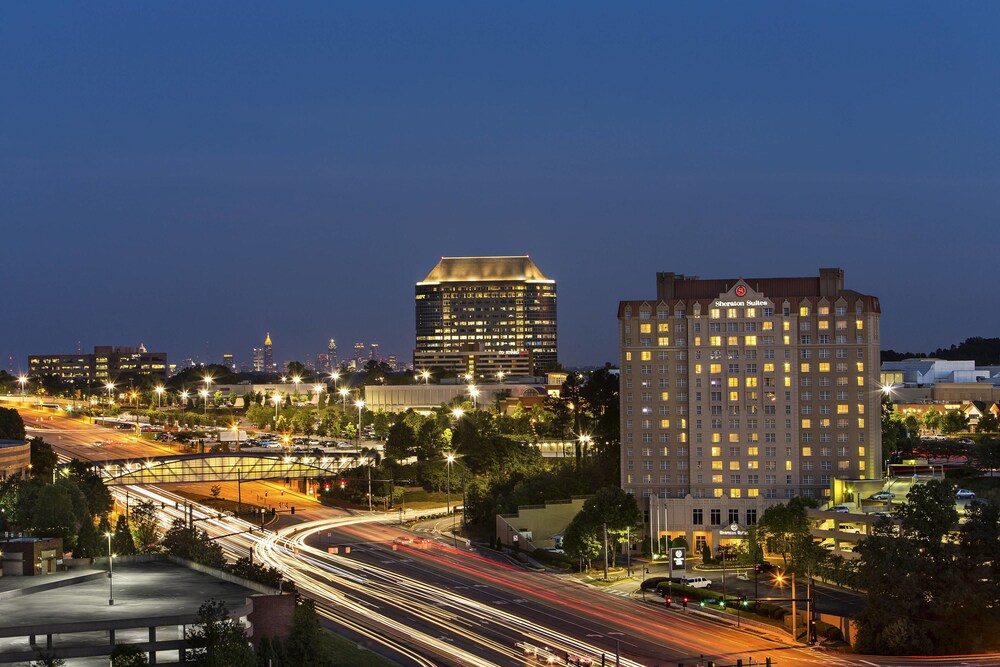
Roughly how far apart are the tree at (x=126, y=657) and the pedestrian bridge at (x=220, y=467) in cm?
8579

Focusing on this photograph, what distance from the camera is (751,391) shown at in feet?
392

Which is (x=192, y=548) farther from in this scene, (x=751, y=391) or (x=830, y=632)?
(x=751, y=391)

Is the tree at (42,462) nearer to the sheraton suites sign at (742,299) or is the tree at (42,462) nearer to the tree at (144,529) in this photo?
the tree at (144,529)

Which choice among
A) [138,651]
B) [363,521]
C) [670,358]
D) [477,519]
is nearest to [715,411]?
[670,358]

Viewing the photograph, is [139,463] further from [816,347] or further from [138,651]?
[138,651]

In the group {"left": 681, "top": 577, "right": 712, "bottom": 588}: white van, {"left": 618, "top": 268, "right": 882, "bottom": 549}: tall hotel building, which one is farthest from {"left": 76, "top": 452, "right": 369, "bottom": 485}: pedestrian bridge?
{"left": 681, "top": 577, "right": 712, "bottom": 588}: white van

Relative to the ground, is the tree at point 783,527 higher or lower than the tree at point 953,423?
lower

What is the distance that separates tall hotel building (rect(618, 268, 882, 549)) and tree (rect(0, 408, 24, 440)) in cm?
8705

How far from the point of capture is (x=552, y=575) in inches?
3984

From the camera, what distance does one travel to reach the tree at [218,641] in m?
54.3

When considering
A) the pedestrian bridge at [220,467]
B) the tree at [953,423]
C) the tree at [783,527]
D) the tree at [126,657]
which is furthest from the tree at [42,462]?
the tree at [953,423]

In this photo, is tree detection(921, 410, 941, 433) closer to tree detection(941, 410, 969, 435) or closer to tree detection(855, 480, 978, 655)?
tree detection(941, 410, 969, 435)

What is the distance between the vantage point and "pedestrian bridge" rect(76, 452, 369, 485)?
5556 inches

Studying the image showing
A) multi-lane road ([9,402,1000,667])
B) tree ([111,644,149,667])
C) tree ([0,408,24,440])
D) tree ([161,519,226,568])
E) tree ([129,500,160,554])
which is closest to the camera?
tree ([111,644,149,667])
